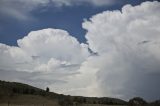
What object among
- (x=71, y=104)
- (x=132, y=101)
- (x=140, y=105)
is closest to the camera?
(x=71, y=104)

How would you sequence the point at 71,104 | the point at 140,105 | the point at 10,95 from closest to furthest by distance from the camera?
1. the point at 71,104
2. the point at 10,95
3. the point at 140,105

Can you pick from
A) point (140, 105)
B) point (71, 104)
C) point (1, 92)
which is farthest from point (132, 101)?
point (1, 92)

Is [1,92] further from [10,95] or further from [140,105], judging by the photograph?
[140,105]

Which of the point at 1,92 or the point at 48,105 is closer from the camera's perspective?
the point at 48,105

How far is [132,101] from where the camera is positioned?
615 feet

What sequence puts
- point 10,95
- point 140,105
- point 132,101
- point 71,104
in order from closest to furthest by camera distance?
1. point 71,104
2. point 10,95
3. point 140,105
4. point 132,101

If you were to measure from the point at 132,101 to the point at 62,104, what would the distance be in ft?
182

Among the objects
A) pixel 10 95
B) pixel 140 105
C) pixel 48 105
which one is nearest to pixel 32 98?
pixel 10 95

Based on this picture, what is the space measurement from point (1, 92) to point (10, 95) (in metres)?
5.09

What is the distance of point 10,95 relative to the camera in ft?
526

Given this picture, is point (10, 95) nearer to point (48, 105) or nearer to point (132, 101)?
point (48, 105)

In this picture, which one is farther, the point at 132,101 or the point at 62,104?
the point at 132,101

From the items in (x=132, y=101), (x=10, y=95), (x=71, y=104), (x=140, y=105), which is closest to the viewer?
(x=71, y=104)

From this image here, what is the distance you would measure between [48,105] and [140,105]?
1967 inches
